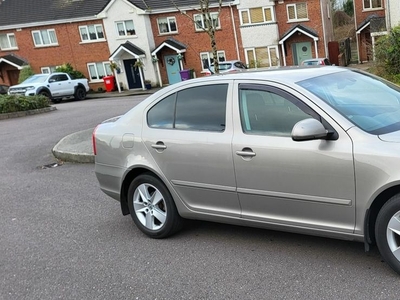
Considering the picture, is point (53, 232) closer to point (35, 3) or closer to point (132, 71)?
point (132, 71)

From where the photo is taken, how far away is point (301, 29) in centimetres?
2942

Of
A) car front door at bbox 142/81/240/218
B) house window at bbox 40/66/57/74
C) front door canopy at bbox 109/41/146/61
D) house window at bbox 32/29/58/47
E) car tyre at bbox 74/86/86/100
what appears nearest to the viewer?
car front door at bbox 142/81/240/218

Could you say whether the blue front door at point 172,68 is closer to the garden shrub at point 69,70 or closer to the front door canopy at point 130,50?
the front door canopy at point 130,50

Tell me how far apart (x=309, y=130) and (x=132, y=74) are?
31.1 m

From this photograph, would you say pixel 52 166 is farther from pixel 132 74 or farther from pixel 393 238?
pixel 132 74

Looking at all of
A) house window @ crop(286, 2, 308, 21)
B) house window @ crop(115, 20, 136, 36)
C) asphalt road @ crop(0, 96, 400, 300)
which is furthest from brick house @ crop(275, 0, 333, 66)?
asphalt road @ crop(0, 96, 400, 300)

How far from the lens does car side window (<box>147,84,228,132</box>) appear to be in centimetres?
399

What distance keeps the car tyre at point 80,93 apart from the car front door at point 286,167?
84.9ft

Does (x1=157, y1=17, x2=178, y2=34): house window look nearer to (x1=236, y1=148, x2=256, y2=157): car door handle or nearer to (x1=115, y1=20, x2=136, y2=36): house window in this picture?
(x1=115, y1=20, x2=136, y2=36): house window

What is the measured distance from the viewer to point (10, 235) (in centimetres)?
505

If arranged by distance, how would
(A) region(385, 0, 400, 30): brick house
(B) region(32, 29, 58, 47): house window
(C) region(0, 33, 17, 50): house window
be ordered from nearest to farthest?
(A) region(385, 0, 400, 30): brick house, (B) region(32, 29, 58, 47): house window, (C) region(0, 33, 17, 50): house window

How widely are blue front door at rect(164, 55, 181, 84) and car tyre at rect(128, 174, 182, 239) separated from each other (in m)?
28.5

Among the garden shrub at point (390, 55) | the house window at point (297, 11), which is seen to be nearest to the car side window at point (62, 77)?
the house window at point (297, 11)

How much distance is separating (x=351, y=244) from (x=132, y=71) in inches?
1211
